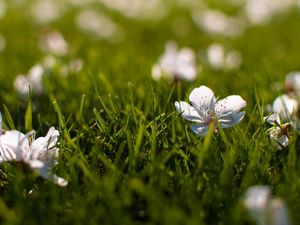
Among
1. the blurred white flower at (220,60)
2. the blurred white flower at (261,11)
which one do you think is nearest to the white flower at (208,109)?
the blurred white flower at (220,60)

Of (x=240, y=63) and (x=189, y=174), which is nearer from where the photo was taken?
(x=189, y=174)

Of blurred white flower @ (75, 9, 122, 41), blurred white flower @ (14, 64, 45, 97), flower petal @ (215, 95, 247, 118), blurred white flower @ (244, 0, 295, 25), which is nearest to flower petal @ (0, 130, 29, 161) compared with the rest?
flower petal @ (215, 95, 247, 118)

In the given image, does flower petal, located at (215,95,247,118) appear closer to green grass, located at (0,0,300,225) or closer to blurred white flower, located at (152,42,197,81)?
green grass, located at (0,0,300,225)

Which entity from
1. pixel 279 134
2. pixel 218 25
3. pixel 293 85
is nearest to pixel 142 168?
pixel 279 134

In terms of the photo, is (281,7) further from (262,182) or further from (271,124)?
(262,182)

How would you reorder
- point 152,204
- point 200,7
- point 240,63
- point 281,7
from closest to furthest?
1. point 152,204
2. point 240,63
3. point 281,7
4. point 200,7

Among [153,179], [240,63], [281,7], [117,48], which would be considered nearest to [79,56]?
[117,48]
